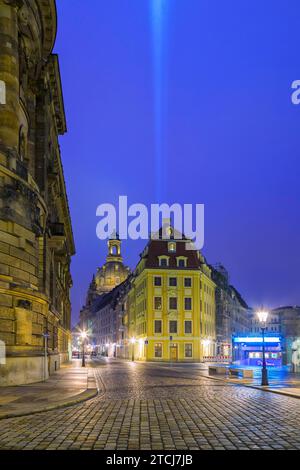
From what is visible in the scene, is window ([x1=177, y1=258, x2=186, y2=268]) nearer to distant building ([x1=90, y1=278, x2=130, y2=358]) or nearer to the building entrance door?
the building entrance door

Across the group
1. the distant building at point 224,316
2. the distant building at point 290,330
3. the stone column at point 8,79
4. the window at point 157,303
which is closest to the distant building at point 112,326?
the distant building at point 224,316

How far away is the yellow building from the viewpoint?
262ft

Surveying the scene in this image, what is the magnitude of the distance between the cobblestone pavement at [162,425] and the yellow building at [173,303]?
60.8m

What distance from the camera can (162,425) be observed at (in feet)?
42.2

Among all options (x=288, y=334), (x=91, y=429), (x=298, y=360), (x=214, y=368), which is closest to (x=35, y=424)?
(x=91, y=429)

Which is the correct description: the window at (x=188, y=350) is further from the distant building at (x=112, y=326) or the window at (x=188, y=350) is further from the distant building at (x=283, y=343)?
the distant building at (x=112, y=326)

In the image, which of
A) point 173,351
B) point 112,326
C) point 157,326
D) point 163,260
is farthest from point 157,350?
point 112,326

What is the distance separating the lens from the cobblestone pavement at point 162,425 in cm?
1043

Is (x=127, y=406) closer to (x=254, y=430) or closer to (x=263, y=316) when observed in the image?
(x=254, y=430)

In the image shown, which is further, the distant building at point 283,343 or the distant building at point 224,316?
the distant building at point 224,316

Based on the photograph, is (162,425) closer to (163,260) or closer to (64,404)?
(64,404)

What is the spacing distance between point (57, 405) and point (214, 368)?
855 inches

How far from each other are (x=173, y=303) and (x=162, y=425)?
68.7 metres

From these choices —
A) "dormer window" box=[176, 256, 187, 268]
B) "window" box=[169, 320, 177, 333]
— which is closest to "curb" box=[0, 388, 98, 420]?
"window" box=[169, 320, 177, 333]
